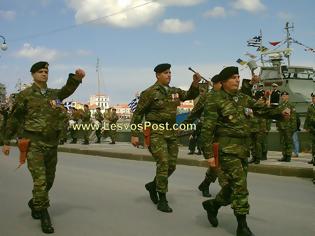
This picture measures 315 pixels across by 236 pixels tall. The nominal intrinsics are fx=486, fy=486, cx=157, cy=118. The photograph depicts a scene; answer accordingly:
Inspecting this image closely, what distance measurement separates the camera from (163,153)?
6.82 meters

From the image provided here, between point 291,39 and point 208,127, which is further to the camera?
point 291,39

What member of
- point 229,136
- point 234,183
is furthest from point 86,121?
point 234,183

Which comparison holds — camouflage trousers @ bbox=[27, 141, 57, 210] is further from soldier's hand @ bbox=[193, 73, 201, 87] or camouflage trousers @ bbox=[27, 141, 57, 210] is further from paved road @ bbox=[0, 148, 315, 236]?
soldier's hand @ bbox=[193, 73, 201, 87]

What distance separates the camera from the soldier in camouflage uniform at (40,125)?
5664 millimetres

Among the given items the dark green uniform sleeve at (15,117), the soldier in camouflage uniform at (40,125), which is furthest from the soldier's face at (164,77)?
the dark green uniform sleeve at (15,117)

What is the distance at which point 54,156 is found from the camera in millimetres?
5945

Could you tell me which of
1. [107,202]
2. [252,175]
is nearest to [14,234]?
[107,202]

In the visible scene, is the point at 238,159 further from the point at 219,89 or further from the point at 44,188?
the point at 44,188

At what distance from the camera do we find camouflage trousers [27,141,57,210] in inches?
222

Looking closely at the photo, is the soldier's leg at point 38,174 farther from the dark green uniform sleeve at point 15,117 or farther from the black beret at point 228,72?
the black beret at point 228,72

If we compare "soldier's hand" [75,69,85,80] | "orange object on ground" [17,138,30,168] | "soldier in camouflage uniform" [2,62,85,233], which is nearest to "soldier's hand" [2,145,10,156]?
"soldier in camouflage uniform" [2,62,85,233]

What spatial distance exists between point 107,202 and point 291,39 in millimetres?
21646

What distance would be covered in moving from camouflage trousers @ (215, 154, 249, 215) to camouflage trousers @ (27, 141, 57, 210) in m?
2.03

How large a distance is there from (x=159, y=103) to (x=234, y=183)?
2274 millimetres
